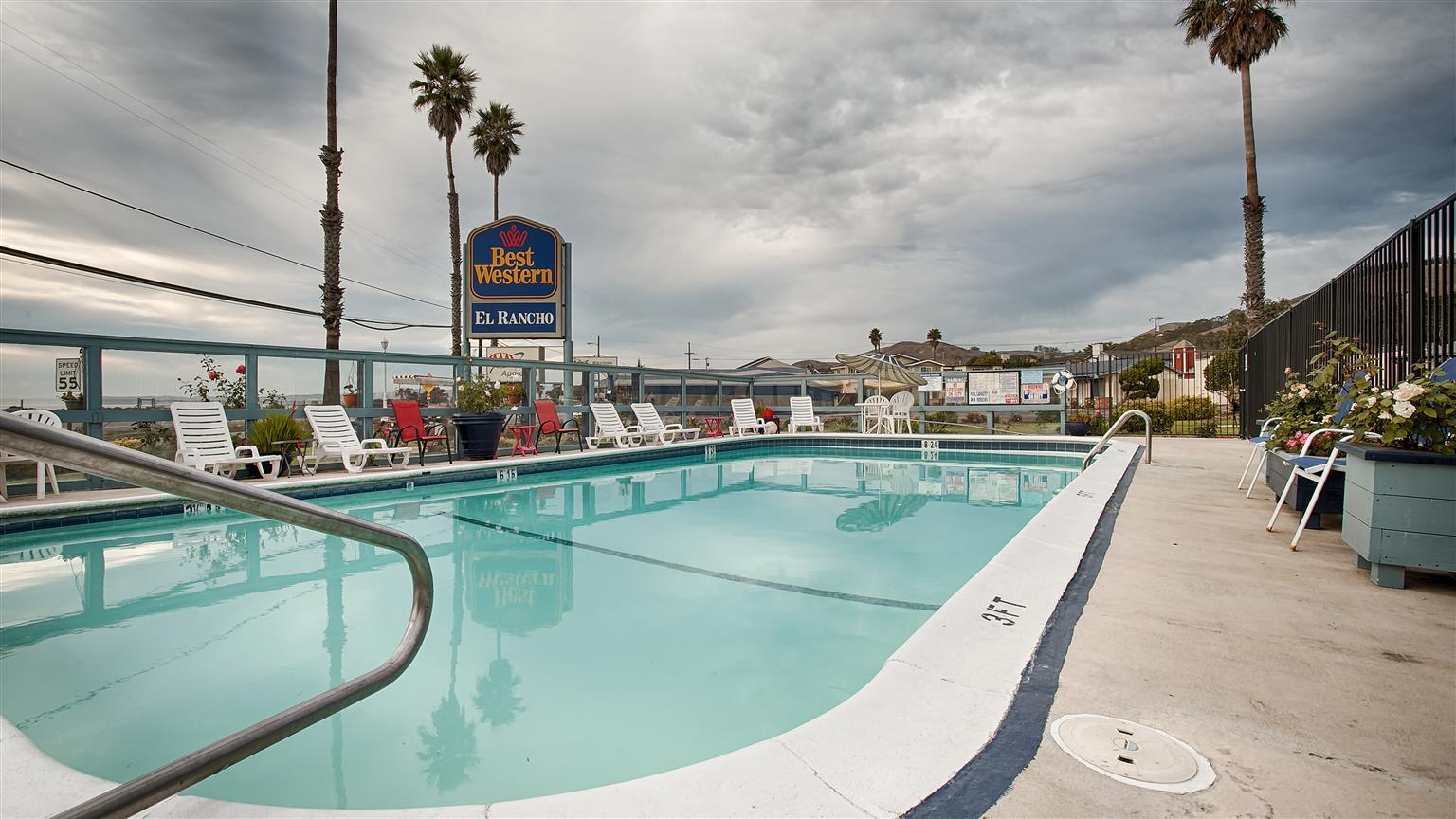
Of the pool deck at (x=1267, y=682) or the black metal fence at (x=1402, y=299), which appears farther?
the black metal fence at (x=1402, y=299)

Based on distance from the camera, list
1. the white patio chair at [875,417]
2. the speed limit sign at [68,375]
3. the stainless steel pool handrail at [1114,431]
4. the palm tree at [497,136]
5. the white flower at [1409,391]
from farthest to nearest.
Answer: the palm tree at [497,136] → the white patio chair at [875,417] → the stainless steel pool handrail at [1114,431] → the speed limit sign at [68,375] → the white flower at [1409,391]

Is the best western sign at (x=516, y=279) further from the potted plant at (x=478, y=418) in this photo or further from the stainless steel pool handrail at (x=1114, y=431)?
the stainless steel pool handrail at (x=1114, y=431)

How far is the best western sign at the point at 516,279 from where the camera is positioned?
10.9m

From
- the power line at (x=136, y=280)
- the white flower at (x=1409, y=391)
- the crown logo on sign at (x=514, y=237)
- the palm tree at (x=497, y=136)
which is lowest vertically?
the white flower at (x=1409, y=391)

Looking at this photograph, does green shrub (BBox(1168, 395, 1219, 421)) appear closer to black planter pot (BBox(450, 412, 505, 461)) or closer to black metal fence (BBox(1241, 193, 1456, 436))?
black metal fence (BBox(1241, 193, 1456, 436))

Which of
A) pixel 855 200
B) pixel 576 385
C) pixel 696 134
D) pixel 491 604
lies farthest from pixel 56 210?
pixel 855 200

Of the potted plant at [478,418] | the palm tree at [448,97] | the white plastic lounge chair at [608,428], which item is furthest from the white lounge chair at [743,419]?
the palm tree at [448,97]

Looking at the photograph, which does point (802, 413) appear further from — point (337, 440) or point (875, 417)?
point (337, 440)

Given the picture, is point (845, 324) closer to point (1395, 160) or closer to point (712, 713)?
point (1395, 160)

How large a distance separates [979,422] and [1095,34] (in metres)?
7.06

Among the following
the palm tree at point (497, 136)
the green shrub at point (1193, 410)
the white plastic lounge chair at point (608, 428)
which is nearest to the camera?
the white plastic lounge chair at point (608, 428)

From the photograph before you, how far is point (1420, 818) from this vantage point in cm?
118

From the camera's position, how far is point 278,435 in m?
6.67

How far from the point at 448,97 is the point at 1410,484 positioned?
2153 centimetres
